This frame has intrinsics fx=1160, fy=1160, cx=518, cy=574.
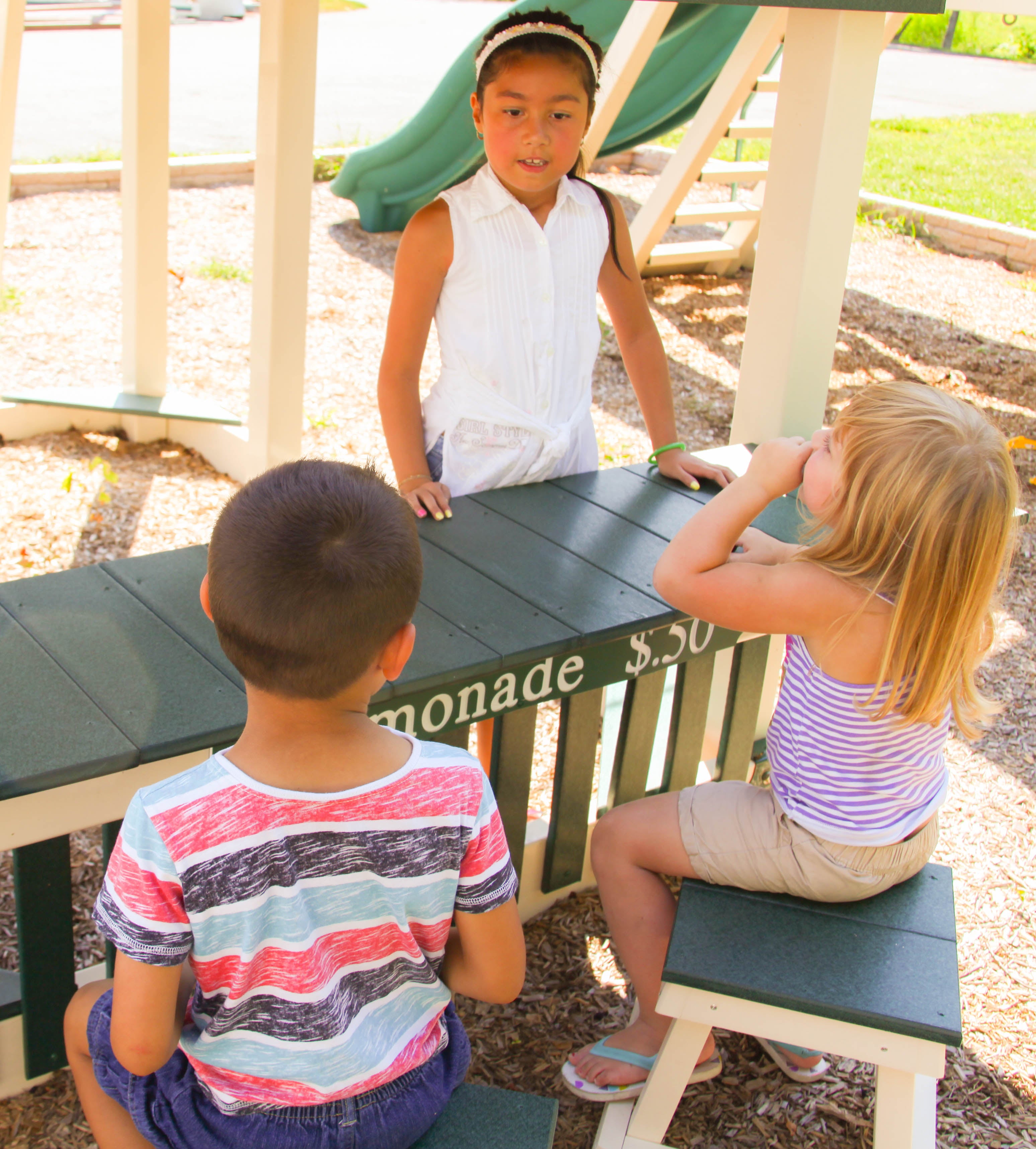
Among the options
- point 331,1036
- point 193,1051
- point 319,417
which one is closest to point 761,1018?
point 331,1036

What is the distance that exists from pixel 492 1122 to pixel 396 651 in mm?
631

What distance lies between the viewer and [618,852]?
6.54ft

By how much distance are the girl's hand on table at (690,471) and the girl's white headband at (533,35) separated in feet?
2.64

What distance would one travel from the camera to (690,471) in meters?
2.56

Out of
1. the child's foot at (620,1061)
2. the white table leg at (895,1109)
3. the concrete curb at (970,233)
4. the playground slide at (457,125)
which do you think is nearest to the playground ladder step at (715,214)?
the playground slide at (457,125)

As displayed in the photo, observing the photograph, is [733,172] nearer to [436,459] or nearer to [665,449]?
[665,449]

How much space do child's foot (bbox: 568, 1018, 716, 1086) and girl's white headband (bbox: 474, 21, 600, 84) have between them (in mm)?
1822

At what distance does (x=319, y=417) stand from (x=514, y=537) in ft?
9.16

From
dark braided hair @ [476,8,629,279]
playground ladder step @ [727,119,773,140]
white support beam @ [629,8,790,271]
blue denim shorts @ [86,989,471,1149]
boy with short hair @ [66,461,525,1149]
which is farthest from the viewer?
playground ladder step @ [727,119,773,140]

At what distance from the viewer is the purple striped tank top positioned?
5.72ft

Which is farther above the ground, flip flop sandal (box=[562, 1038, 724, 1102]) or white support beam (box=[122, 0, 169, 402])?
white support beam (box=[122, 0, 169, 402])

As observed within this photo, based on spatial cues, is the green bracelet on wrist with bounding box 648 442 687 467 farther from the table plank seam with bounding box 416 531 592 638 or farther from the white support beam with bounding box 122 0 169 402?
the white support beam with bounding box 122 0 169 402

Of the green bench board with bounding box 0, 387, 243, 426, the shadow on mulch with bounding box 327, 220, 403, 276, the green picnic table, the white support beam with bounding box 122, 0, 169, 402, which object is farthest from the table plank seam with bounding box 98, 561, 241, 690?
the shadow on mulch with bounding box 327, 220, 403, 276

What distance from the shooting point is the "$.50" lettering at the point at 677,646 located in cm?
206
